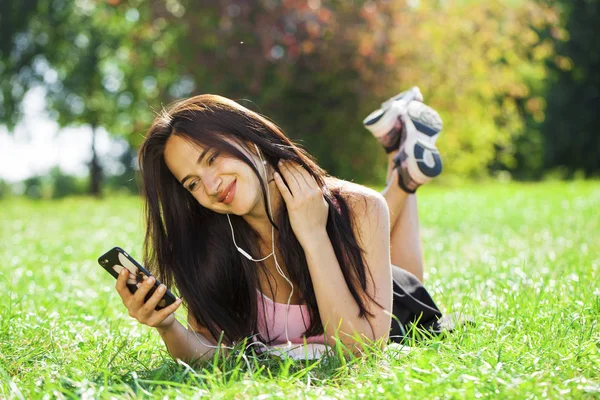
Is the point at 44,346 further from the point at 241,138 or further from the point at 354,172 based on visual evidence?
the point at 354,172

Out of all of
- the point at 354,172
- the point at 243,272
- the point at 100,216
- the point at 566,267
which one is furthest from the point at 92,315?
the point at 354,172

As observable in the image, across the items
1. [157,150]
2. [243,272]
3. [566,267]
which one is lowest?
[566,267]

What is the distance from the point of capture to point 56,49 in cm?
1928

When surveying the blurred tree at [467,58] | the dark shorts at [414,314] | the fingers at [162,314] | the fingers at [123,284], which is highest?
the blurred tree at [467,58]

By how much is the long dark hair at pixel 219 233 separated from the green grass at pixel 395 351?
11.5 inches

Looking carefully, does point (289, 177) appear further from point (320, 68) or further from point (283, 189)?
point (320, 68)

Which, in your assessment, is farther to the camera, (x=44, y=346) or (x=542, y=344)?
(x=44, y=346)

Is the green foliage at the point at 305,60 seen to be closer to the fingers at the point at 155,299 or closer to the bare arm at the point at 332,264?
the bare arm at the point at 332,264

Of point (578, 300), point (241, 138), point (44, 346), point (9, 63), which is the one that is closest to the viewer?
point (241, 138)

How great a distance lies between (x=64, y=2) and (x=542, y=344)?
18.8 m

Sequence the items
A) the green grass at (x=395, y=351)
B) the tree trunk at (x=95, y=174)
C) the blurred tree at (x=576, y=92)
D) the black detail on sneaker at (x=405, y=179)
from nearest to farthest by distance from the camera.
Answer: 1. the green grass at (x=395, y=351)
2. the black detail on sneaker at (x=405, y=179)
3. the blurred tree at (x=576, y=92)
4. the tree trunk at (x=95, y=174)

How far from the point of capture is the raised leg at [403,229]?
3916 mm

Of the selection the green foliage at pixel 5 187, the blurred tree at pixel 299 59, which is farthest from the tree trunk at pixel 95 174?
the blurred tree at pixel 299 59

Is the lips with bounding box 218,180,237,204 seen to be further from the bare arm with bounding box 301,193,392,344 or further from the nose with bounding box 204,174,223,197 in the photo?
the bare arm with bounding box 301,193,392,344
